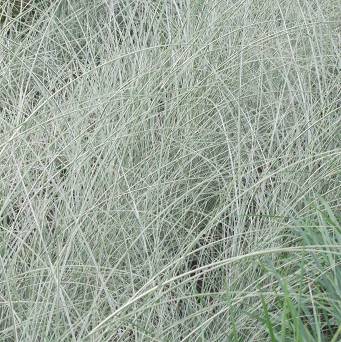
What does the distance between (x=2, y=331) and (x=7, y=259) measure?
0.22 m

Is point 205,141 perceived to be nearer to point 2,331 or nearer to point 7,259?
point 7,259

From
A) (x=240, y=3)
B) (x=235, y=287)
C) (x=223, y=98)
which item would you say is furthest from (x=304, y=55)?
(x=235, y=287)

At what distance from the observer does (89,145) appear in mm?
1989

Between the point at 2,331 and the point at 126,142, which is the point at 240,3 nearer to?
the point at 126,142

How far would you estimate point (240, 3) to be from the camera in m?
2.49

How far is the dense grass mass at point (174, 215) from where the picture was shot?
5.12ft

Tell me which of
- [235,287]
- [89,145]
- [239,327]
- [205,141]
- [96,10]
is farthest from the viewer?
[96,10]

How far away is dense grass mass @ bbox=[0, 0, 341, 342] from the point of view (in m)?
1.56

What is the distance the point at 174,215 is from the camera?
205cm

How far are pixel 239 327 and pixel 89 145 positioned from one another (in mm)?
644

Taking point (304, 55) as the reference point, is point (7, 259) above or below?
above

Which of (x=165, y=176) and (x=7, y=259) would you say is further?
(x=165, y=176)

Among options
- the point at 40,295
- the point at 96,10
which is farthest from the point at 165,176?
the point at 96,10

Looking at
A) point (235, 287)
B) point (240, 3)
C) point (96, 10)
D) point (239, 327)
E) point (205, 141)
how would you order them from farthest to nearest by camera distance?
point (96, 10)
point (240, 3)
point (205, 141)
point (235, 287)
point (239, 327)
